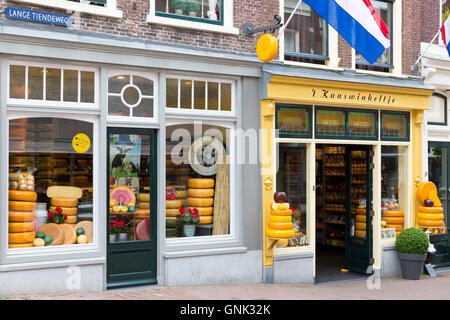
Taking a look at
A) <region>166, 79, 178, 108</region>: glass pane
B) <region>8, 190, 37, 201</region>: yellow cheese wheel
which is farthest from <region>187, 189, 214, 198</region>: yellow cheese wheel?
<region>8, 190, 37, 201</region>: yellow cheese wheel

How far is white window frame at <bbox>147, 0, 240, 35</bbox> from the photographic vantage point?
8555 mm

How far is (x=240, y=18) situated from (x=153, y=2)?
1.69 metres

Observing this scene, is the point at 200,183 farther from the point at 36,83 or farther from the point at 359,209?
the point at 359,209

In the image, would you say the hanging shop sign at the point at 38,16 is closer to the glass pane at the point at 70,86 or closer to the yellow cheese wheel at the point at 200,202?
the glass pane at the point at 70,86

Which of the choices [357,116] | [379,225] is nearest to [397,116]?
[357,116]

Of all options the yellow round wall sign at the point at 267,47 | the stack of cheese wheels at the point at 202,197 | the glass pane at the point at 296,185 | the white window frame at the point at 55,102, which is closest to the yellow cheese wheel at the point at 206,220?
Result: the stack of cheese wheels at the point at 202,197

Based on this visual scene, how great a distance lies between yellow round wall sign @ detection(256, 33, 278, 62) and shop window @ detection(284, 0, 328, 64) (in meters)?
1.32

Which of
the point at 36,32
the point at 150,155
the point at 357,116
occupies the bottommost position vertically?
the point at 150,155

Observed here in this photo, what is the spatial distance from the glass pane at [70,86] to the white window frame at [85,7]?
0.94 metres

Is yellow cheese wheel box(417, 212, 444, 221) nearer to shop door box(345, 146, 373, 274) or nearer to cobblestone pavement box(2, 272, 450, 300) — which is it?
shop door box(345, 146, 373, 274)

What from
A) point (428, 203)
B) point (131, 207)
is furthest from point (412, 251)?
point (131, 207)

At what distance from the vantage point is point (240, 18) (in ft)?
30.9

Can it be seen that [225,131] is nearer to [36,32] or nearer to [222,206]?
[222,206]

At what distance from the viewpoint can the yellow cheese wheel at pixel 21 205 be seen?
7508mm
